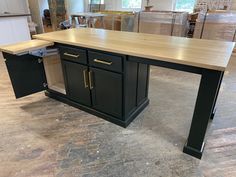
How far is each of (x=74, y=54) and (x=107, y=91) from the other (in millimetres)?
542

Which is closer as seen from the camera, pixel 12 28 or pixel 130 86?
pixel 130 86

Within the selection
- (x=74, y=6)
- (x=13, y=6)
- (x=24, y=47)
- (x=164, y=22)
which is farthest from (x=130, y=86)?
(x=74, y=6)

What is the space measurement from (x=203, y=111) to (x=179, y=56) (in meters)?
0.47

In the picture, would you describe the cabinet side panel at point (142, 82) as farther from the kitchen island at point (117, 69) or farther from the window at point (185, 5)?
the window at point (185, 5)

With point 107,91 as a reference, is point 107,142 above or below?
below

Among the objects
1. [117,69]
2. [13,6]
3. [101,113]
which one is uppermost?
[13,6]

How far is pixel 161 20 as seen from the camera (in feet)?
14.3

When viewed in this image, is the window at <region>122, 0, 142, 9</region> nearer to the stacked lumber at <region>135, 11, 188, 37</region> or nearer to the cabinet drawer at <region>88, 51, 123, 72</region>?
the stacked lumber at <region>135, 11, 188, 37</region>

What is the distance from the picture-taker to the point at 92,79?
1.88 m

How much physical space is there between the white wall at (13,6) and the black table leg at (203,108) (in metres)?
6.34

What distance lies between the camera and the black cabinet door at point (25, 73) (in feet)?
6.32

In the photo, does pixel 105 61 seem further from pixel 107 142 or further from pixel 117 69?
pixel 107 142

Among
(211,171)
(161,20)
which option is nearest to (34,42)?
(211,171)

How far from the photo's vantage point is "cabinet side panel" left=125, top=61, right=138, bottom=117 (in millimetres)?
1685
